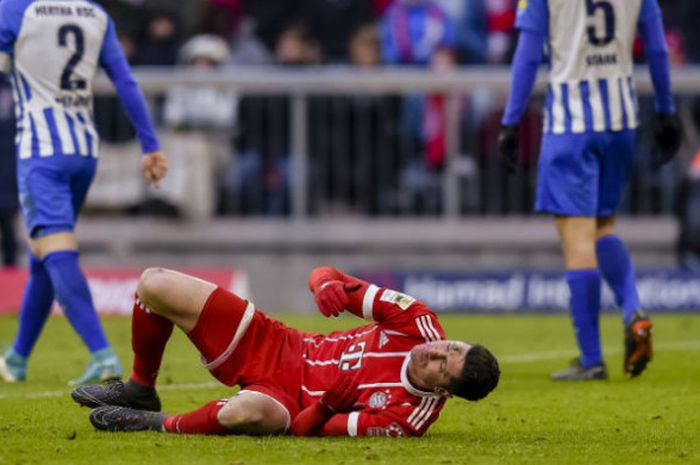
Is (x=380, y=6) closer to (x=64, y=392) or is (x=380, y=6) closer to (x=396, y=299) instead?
(x=64, y=392)

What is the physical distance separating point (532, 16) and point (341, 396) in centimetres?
374

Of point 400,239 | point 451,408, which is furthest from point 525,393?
point 400,239

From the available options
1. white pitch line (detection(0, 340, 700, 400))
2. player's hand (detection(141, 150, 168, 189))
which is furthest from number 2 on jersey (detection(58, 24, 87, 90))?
white pitch line (detection(0, 340, 700, 400))

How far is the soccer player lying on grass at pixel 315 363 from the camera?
23.2 feet

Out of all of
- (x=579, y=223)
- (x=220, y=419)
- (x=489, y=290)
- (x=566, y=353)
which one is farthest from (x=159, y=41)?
(x=220, y=419)

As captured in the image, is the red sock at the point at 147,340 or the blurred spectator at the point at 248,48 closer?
the red sock at the point at 147,340

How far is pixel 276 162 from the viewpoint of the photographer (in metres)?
16.9

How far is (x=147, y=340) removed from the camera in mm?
7527

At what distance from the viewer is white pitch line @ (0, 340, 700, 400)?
9.16 metres

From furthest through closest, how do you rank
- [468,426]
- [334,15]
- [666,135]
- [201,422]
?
[334,15]
[666,135]
[468,426]
[201,422]

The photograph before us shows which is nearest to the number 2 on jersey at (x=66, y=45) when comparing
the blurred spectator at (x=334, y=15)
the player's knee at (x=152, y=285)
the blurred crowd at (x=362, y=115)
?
the player's knee at (x=152, y=285)

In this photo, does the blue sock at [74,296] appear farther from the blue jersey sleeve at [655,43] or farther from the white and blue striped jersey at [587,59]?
the blue jersey sleeve at [655,43]

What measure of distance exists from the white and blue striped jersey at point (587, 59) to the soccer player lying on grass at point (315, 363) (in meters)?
3.28

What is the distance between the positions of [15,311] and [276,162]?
2.90 m
